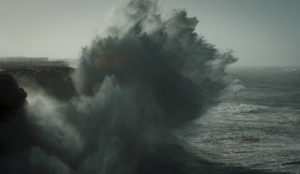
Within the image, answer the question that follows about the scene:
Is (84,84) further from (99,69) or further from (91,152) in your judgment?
(91,152)

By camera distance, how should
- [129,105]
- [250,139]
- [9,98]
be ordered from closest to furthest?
[9,98] → [129,105] → [250,139]

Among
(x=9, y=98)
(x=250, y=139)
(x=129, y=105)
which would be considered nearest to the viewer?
(x=9, y=98)

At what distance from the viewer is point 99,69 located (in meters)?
30.1

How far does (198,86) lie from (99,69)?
35.6ft

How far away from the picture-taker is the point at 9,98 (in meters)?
22.3

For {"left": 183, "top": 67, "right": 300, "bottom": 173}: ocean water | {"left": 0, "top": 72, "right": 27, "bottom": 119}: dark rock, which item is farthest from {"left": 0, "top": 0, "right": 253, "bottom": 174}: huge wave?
{"left": 183, "top": 67, "right": 300, "bottom": 173}: ocean water

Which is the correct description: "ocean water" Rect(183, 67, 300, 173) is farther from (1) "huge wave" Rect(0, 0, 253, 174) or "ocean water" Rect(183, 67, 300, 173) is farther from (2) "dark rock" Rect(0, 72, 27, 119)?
(2) "dark rock" Rect(0, 72, 27, 119)

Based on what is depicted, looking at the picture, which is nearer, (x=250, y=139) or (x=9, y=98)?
(x=9, y=98)

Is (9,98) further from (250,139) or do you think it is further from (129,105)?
(250,139)

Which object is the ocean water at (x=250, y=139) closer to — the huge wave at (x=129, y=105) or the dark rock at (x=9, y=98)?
the huge wave at (x=129, y=105)

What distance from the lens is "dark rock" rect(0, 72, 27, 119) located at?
21.8 metres

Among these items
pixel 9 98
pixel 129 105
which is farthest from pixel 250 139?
pixel 9 98

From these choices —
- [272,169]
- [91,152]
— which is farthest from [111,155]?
[272,169]

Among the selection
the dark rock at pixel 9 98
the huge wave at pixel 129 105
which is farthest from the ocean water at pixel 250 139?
the dark rock at pixel 9 98
